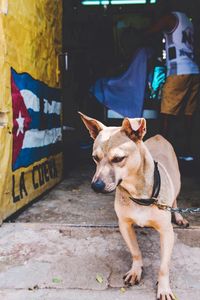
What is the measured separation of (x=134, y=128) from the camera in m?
2.57

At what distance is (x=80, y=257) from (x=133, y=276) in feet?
1.91

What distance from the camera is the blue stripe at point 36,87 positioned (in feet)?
13.0

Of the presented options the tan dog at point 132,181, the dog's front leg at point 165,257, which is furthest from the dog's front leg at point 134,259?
the dog's front leg at point 165,257

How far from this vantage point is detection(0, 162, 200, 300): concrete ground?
8.91 feet

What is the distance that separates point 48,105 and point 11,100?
1.20m

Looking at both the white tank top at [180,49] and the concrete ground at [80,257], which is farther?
the white tank top at [180,49]

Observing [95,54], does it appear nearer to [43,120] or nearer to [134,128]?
[43,120]

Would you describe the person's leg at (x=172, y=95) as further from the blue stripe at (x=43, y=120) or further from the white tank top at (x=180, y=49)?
the blue stripe at (x=43, y=120)

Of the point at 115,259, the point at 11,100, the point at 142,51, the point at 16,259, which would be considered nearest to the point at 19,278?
the point at 16,259

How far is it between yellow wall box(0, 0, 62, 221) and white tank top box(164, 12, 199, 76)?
1743 millimetres

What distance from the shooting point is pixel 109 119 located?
7.07 m

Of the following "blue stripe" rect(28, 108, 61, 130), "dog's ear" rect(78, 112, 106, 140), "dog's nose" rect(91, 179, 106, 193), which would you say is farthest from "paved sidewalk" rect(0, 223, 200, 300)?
"blue stripe" rect(28, 108, 61, 130)

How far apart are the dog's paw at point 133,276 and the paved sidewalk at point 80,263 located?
47 millimetres

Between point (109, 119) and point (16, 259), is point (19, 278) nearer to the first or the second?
point (16, 259)
